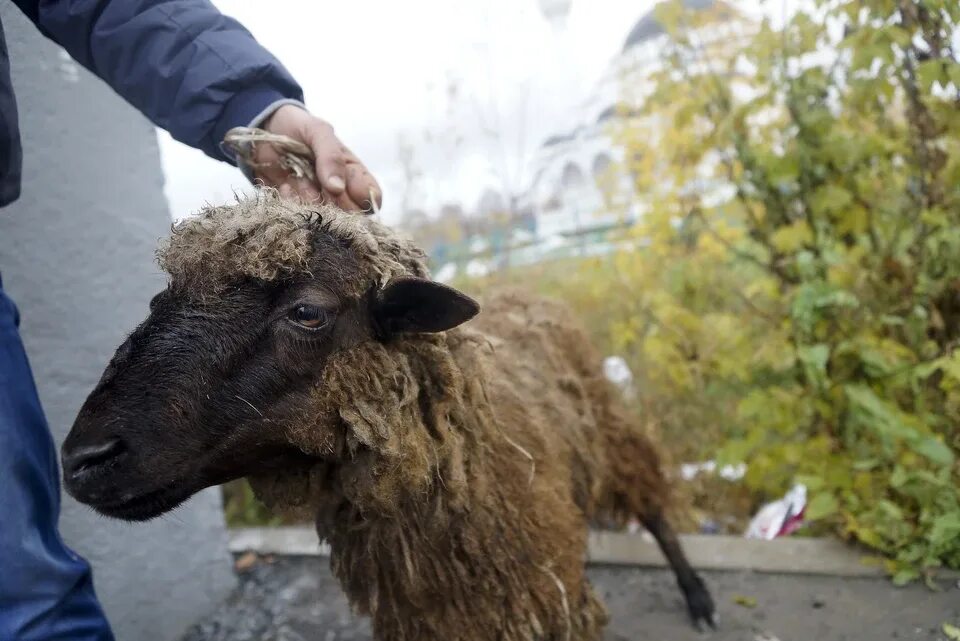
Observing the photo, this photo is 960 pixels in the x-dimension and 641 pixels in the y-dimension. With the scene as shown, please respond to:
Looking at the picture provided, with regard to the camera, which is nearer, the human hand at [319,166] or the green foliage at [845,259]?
the human hand at [319,166]

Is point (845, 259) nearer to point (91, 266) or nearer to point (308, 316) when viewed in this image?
point (308, 316)

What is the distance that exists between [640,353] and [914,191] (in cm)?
215

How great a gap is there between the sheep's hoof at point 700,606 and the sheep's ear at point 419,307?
6.91 ft

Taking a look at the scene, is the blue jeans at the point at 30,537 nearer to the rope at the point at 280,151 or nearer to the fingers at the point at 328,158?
the rope at the point at 280,151

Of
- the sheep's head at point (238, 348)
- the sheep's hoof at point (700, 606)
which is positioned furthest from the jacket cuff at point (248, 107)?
the sheep's hoof at point (700, 606)

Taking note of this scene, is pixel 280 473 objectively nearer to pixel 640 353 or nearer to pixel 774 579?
pixel 774 579

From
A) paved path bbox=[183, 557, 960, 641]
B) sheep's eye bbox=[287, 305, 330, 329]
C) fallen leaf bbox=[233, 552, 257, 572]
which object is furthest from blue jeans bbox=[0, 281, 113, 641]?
fallen leaf bbox=[233, 552, 257, 572]

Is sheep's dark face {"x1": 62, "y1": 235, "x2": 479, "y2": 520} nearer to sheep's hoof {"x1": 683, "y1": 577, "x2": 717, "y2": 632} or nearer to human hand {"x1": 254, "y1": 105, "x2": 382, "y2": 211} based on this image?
human hand {"x1": 254, "y1": 105, "x2": 382, "y2": 211}

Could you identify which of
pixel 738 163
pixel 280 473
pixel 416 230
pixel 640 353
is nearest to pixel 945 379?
pixel 738 163

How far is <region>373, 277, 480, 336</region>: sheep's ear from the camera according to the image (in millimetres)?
1614

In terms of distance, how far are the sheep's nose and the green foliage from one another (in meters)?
2.69

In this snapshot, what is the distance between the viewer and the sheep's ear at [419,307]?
161 cm

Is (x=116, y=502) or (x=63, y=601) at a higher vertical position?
(x=116, y=502)

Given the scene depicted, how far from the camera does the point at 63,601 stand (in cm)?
159
